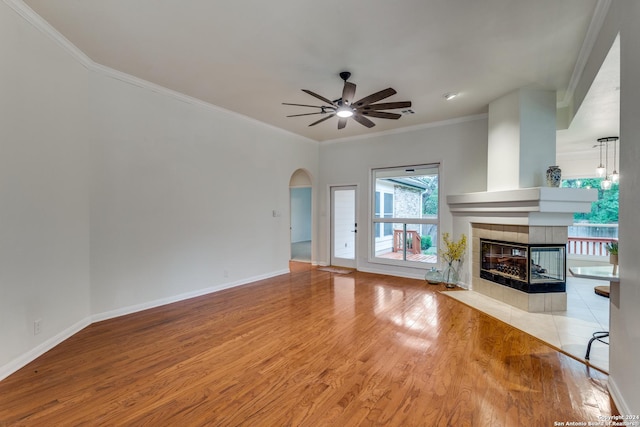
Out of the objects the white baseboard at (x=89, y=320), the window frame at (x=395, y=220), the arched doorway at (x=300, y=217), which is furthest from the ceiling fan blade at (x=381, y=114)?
the arched doorway at (x=300, y=217)

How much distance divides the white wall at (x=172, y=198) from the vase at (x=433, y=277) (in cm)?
295

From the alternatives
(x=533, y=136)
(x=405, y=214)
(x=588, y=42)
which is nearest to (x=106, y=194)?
(x=405, y=214)

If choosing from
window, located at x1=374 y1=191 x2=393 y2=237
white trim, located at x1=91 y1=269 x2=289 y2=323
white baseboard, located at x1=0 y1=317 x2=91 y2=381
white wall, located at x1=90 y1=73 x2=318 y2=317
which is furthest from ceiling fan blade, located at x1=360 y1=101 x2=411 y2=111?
white baseboard, located at x1=0 y1=317 x2=91 y2=381

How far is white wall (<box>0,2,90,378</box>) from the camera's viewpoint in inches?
91.0

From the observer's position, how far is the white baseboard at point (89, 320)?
234 cm

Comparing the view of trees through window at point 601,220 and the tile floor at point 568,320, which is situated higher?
the view of trees through window at point 601,220

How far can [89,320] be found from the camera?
10.7 ft

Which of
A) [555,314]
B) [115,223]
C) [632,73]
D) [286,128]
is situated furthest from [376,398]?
[286,128]

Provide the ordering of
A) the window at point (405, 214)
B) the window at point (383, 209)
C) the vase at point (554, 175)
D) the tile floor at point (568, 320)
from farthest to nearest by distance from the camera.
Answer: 1. the window at point (383, 209)
2. the window at point (405, 214)
3. the vase at point (554, 175)
4. the tile floor at point (568, 320)

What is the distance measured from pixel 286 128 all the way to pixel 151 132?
2.59 m

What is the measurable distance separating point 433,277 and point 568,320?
1.98m

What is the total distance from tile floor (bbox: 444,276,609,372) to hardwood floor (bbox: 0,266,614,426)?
185mm

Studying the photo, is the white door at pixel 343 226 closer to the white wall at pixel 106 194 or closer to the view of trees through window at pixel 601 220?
the white wall at pixel 106 194

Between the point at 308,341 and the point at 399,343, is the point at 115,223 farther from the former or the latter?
the point at 399,343
